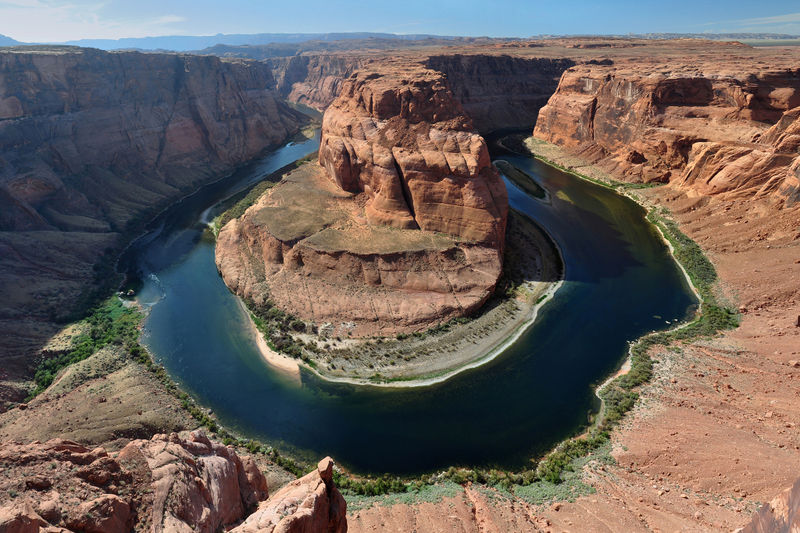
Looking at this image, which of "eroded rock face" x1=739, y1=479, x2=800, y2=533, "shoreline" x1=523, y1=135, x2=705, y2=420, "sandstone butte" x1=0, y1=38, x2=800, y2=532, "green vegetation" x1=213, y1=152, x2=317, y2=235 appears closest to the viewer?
"eroded rock face" x1=739, y1=479, x2=800, y2=533

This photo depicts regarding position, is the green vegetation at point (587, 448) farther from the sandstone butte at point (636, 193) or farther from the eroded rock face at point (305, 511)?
the eroded rock face at point (305, 511)

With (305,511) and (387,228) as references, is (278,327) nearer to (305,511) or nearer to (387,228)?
(387,228)

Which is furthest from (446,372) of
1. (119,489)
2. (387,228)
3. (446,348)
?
(119,489)

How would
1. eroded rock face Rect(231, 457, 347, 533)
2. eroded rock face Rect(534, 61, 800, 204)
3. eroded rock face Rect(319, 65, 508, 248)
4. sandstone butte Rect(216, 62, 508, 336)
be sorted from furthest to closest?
eroded rock face Rect(534, 61, 800, 204) → eroded rock face Rect(319, 65, 508, 248) → sandstone butte Rect(216, 62, 508, 336) → eroded rock face Rect(231, 457, 347, 533)

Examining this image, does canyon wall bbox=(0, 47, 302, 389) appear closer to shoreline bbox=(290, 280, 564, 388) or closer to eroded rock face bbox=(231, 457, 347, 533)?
shoreline bbox=(290, 280, 564, 388)

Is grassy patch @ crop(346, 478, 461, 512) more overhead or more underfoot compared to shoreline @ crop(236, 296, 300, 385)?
more underfoot

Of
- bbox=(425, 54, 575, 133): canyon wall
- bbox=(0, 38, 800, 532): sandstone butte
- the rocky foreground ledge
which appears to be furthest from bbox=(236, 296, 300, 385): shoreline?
bbox=(425, 54, 575, 133): canyon wall

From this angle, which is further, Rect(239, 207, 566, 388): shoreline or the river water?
Rect(239, 207, 566, 388): shoreline
